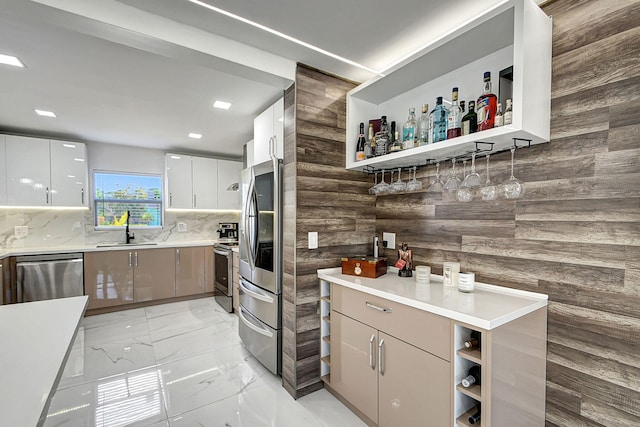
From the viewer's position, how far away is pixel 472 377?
1333 millimetres

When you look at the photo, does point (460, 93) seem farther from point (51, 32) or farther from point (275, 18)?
point (51, 32)

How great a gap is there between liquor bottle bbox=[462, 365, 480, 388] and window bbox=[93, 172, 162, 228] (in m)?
4.89

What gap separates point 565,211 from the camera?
4.78ft

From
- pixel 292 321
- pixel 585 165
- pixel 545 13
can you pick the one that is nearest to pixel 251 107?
pixel 292 321

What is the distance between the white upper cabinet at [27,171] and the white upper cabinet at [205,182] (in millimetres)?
1828

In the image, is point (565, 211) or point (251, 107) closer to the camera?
point (565, 211)

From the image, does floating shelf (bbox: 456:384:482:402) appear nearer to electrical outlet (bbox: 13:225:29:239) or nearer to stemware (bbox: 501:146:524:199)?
stemware (bbox: 501:146:524:199)

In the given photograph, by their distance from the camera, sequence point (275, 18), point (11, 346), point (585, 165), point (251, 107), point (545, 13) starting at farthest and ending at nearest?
1. point (251, 107)
2. point (275, 18)
3. point (545, 13)
4. point (585, 165)
5. point (11, 346)

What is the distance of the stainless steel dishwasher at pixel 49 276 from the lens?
138 inches

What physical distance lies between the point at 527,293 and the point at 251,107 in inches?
109

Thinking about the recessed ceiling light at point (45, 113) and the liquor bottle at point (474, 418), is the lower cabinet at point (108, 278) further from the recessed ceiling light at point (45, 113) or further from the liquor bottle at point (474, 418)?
the liquor bottle at point (474, 418)

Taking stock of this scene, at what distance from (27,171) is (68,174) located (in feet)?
1.31

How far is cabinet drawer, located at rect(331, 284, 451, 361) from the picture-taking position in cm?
138

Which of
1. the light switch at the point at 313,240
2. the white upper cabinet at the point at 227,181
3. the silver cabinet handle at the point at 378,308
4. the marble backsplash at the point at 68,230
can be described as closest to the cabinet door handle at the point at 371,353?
the silver cabinet handle at the point at 378,308
